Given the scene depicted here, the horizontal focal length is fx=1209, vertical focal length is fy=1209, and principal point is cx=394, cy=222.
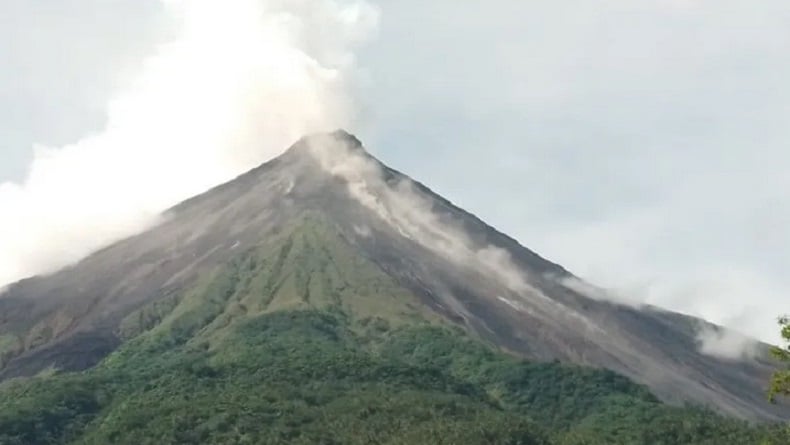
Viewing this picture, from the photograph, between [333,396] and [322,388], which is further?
[322,388]

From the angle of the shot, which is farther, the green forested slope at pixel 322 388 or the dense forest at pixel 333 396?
the green forested slope at pixel 322 388

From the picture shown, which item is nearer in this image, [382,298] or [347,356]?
[347,356]

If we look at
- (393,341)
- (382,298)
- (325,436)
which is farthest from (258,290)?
(325,436)

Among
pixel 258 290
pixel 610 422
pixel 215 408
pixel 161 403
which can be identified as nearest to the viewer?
pixel 215 408

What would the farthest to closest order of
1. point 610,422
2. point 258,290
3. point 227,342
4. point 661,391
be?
point 258,290, point 661,391, point 227,342, point 610,422

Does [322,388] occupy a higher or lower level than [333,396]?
higher

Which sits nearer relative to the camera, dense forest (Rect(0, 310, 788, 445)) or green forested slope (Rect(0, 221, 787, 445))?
dense forest (Rect(0, 310, 788, 445))

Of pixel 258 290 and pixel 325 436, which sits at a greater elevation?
pixel 258 290

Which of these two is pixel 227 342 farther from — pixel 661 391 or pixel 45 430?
pixel 661 391
